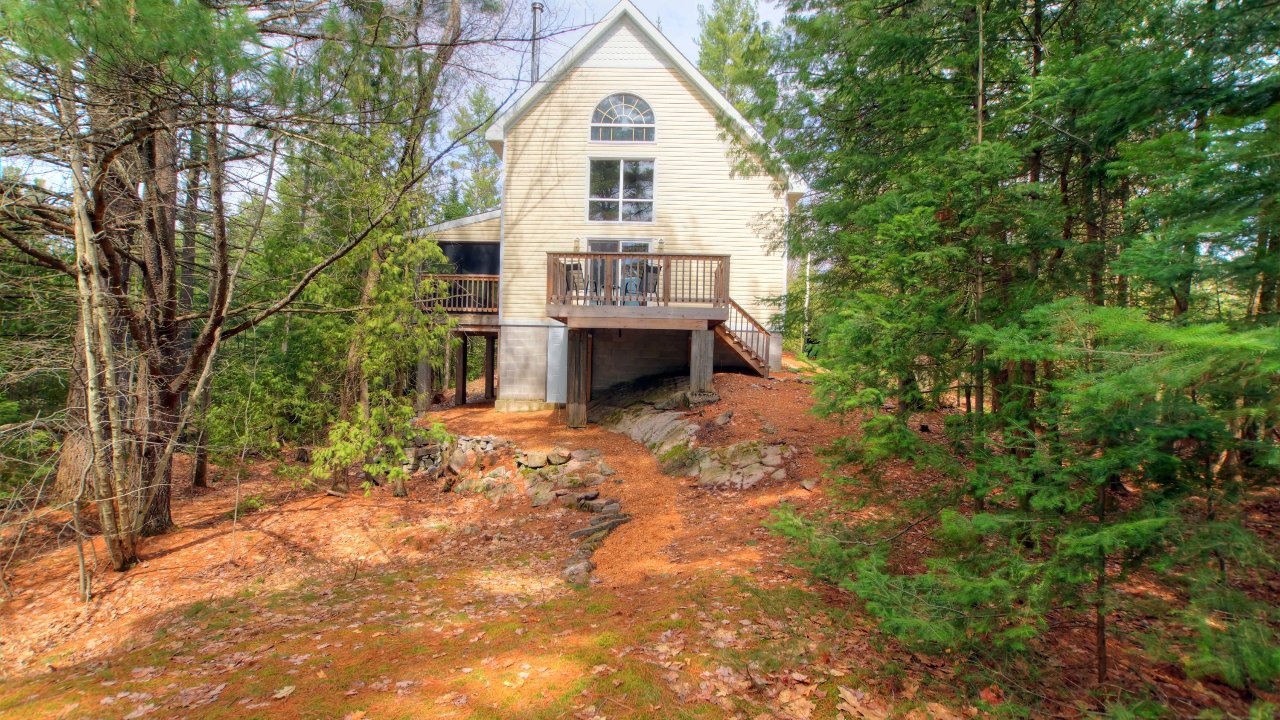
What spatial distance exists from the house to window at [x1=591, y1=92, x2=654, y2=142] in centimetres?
3

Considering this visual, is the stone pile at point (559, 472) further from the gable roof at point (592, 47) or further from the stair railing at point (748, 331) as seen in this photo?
the gable roof at point (592, 47)

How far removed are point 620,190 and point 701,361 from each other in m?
5.60

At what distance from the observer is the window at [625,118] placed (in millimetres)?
14367

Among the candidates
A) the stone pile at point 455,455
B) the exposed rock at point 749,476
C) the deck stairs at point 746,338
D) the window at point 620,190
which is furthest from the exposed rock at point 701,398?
the window at point 620,190

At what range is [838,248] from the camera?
7594 mm

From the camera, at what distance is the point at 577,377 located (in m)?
12.9

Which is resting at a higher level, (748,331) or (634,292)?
(634,292)

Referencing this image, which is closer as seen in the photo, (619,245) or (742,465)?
(742,465)

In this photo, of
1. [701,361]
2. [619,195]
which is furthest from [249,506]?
[619,195]

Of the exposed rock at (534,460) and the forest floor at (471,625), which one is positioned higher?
the exposed rock at (534,460)

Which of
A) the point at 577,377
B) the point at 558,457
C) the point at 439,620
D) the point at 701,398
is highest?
the point at 577,377

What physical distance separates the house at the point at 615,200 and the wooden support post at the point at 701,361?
2110 millimetres

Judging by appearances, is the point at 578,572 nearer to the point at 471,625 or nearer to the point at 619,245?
the point at 471,625

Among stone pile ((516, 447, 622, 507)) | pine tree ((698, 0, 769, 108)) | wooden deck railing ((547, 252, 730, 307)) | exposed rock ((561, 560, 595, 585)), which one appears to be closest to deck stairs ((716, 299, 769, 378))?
wooden deck railing ((547, 252, 730, 307))
